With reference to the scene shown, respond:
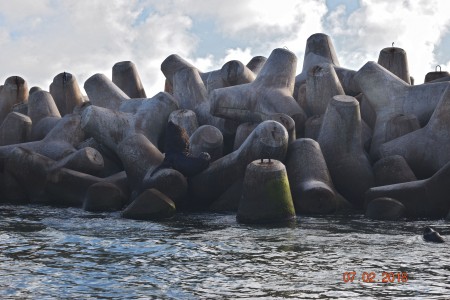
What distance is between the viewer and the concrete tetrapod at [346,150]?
48.3 ft

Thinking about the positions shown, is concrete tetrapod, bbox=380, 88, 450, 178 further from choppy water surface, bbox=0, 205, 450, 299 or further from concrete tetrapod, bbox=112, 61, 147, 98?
concrete tetrapod, bbox=112, 61, 147, 98

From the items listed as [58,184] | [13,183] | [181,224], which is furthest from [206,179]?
[13,183]

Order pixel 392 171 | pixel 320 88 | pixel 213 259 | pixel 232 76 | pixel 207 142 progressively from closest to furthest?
pixel 213 259
pixel 392 171
pixel 207 142
pixel 320 88
pixel 232 76

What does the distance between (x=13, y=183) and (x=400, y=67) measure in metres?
8.99

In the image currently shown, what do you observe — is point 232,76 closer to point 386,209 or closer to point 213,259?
point 386,209

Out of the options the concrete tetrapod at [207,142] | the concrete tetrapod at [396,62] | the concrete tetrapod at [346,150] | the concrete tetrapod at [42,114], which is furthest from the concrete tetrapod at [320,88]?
the concrete tetrapod at [42,114]

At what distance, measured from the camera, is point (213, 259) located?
985cm

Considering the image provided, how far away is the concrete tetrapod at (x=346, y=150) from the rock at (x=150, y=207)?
10.1ft

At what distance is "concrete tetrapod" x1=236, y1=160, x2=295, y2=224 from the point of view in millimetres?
12602

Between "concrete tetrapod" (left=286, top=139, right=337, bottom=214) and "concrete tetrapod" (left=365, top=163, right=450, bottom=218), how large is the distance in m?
1.01

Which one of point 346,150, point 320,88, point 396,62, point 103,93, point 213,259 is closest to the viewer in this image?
point 213,259

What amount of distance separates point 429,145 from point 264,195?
398 cm

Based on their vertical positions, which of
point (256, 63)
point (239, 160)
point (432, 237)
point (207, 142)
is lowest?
point (432, 237)

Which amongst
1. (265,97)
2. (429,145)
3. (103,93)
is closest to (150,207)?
(265,97)
